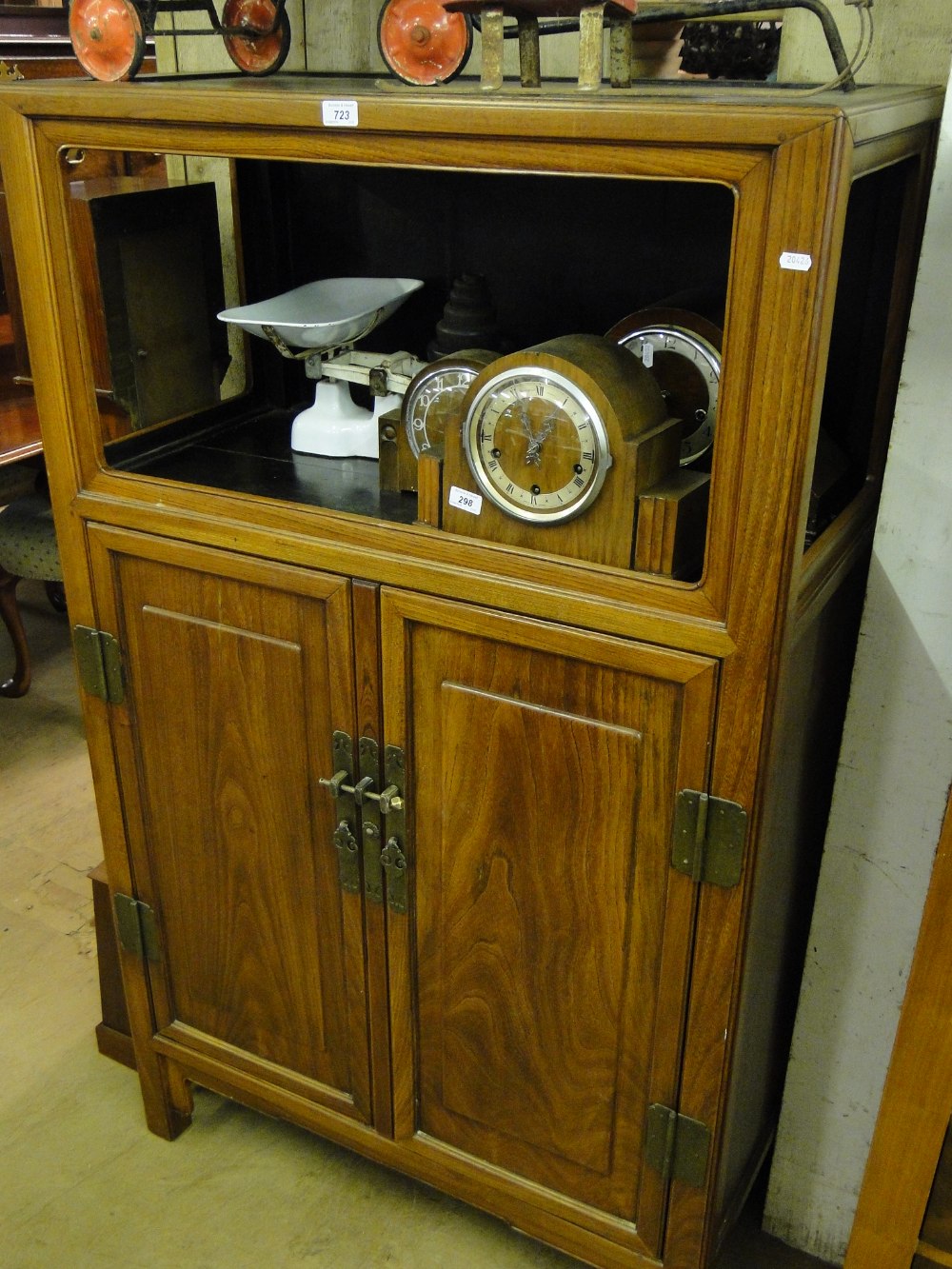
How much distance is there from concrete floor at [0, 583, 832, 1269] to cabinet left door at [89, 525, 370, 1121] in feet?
0.62

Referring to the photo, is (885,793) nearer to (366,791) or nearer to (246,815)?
(366,791)

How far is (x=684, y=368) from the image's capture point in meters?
1.44

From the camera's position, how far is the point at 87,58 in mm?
1422

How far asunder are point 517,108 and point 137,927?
4.40ft

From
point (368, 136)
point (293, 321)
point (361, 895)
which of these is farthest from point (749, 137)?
point (361, 895)

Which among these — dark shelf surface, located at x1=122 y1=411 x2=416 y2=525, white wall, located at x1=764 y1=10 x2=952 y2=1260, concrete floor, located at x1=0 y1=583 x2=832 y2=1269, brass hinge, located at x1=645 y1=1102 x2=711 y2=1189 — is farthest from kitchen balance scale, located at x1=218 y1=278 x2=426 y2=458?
concrete floor, located at x1=0 y1=583 x2=832 y2=1269

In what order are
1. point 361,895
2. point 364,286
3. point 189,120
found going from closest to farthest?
point 189,120
point 361,895
point 364,286

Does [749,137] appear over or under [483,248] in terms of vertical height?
over

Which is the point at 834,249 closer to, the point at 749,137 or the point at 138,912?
the point at 749,137

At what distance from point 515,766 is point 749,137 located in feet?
2.40

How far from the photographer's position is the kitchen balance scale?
1.63 m

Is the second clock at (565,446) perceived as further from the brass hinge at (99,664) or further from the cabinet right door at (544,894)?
the brass hinge at (99,664)

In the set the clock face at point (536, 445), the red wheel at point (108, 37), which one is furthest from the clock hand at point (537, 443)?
the red wheel at point (108, 37)

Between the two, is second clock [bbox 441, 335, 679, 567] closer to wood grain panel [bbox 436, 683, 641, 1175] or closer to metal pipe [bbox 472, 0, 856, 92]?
wood grain panel [bbox 436, 683, 641, 1175]
